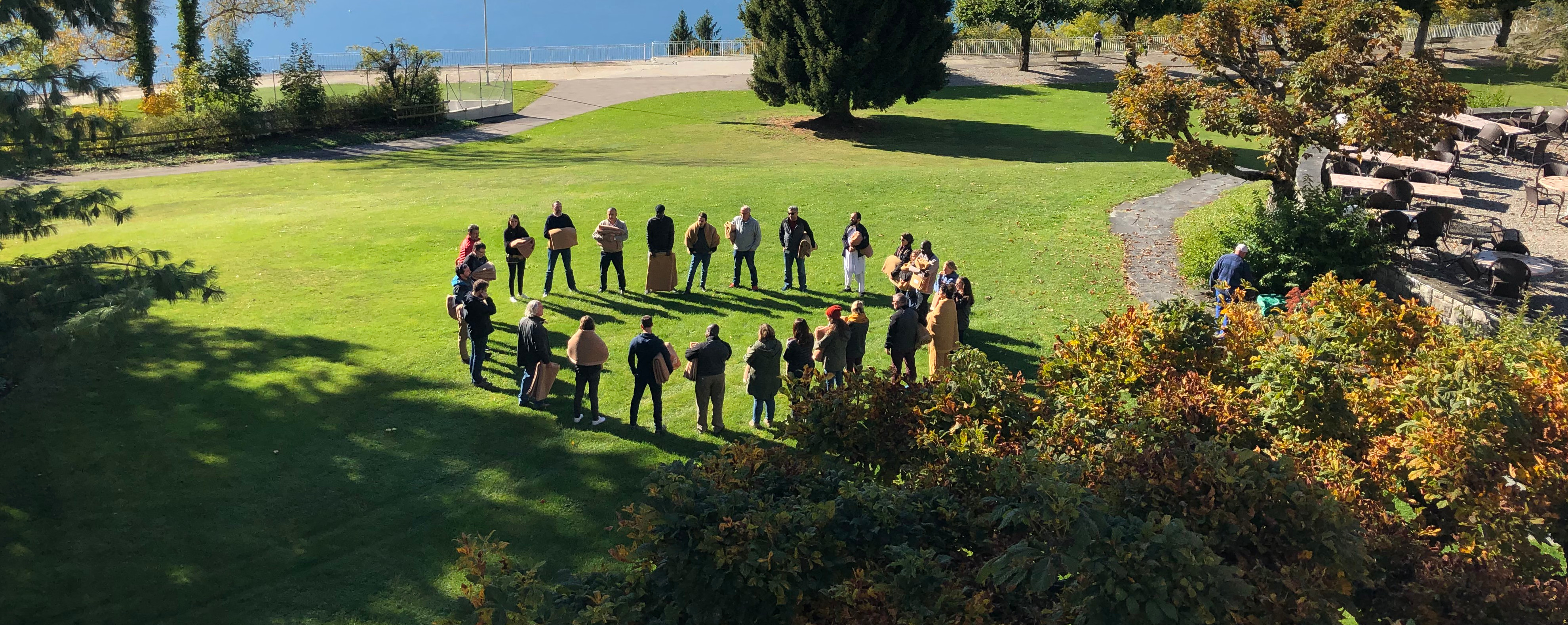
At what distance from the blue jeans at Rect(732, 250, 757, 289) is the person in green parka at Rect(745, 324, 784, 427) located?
183 inches

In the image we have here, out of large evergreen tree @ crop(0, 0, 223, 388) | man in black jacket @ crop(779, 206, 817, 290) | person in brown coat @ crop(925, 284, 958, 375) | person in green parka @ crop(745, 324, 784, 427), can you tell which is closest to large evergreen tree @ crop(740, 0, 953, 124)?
man in black jacket @ crop(779, 206, 817, 290)

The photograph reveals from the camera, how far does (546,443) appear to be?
10438mm

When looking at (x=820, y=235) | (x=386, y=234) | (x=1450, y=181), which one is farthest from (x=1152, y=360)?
(x=1450, y=181)

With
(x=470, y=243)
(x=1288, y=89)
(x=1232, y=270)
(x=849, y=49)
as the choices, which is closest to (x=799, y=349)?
(x=470, y=243)

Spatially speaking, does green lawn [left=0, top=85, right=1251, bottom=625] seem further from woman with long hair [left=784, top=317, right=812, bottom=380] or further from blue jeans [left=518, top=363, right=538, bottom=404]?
woman with long hair [left=784, top=317, right=812, bottom=380]

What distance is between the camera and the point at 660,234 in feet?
48.2

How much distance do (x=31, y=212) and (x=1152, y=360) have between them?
31.4 feet

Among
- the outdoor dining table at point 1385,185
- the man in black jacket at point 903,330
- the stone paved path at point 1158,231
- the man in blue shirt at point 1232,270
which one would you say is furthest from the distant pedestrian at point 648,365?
the outdoor dining table at point 1385,185

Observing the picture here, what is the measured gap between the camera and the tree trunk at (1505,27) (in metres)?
45.0

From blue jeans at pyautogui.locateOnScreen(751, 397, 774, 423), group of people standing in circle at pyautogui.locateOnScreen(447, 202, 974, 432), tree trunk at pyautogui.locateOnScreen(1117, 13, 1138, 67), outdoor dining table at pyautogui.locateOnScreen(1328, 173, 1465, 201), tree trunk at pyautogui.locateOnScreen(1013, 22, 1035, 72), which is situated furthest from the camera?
tree trunk at pyautogui.locateOnScreen(1013, 22, 1035, 72)

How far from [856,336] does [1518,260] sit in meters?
9.35

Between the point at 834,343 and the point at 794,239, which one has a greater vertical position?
the point at 794,239

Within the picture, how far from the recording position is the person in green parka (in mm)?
10422

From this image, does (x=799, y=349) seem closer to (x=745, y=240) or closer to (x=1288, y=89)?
(x=745, y=240)
